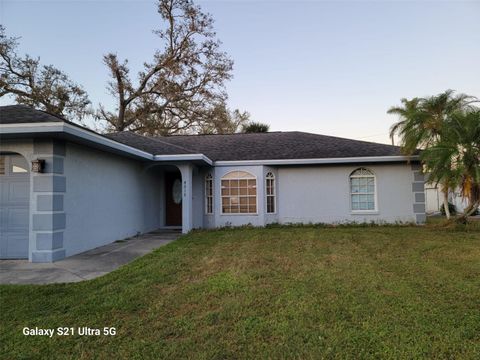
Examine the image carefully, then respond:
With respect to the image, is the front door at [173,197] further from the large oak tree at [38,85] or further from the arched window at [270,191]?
the large oak tree at [38,85]

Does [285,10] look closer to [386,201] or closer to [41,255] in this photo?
[386,201]

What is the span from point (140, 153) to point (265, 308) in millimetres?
7016

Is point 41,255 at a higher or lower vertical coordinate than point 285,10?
lower

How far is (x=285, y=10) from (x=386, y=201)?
845 cm

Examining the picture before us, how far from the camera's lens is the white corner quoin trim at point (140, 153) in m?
5.92

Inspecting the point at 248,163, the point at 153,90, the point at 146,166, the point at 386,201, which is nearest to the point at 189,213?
the point at 146,166

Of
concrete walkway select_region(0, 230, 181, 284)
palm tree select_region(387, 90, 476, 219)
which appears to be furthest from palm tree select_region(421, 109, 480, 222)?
concrete walkway select_region(0, 230, 181, 284)

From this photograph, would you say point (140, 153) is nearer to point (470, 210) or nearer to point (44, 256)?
→ point (44, 256)

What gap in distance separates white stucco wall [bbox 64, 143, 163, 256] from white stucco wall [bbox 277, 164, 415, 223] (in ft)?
18.0

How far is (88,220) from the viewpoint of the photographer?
7.76 m

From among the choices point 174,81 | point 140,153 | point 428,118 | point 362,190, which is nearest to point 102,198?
point 140,153

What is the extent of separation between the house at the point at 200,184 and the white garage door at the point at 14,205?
0.02 m

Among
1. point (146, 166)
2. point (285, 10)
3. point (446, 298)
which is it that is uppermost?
point (285, 10)

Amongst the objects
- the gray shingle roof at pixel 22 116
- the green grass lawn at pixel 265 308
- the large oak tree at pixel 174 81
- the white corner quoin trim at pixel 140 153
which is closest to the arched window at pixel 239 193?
the white corner quoin trim at pixel 140 153
